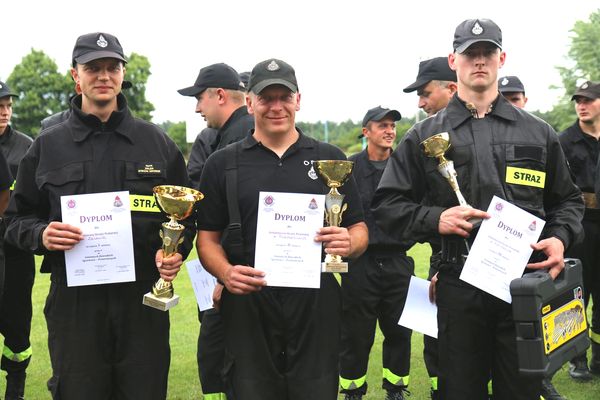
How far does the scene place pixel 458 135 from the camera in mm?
4059

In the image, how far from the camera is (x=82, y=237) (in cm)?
391

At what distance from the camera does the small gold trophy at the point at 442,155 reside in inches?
153

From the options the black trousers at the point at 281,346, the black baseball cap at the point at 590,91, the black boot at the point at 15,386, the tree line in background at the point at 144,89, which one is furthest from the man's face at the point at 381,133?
the tree line in background at the point at 144,89

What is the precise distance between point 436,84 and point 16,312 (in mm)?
4139

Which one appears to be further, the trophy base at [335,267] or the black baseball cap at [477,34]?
the black baseball cap at [477,34]

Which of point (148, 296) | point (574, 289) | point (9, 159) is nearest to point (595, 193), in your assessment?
point (574, 289)

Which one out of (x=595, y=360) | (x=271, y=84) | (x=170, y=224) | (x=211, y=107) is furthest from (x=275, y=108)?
(x=595, y=360)

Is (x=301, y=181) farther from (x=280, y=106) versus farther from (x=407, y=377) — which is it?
(x=407, y=377)

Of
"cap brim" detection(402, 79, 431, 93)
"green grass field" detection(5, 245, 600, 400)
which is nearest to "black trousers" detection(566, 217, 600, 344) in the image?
"green grass field" detection(5, 245, 600, 400)

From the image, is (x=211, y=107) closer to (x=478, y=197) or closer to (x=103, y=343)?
(x=103, y=343)

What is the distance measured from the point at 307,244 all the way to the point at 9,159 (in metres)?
4.19

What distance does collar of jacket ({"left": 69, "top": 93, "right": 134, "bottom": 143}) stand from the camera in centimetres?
411

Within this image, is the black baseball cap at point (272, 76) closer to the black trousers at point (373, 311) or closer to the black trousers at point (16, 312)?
the black trousers at point (373, 311)

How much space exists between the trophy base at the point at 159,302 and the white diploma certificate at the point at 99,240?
0.17m
